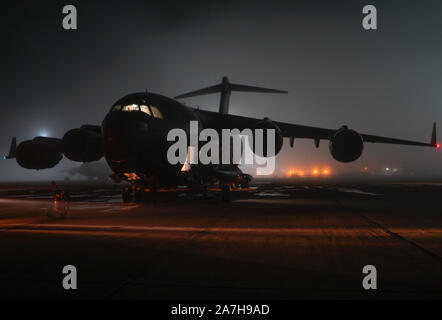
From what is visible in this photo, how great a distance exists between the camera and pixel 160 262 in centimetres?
582

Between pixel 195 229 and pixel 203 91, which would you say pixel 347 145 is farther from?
pixel 195 229

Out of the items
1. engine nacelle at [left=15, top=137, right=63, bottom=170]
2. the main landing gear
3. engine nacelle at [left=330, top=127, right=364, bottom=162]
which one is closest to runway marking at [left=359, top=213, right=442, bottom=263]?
the main landing gear

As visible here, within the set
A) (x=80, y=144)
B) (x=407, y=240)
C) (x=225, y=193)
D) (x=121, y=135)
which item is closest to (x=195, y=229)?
(x=407, y=240)

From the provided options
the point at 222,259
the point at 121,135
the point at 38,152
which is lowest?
the point at 222,259

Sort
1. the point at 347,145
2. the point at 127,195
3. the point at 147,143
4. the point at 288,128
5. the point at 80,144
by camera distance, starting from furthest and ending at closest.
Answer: the point at 288,128, the point at 347,145, the point at 80,144, the point at 127,195, the point at 147,143

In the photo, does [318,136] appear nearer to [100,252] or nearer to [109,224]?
[109,224]

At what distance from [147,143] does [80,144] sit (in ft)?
19.5

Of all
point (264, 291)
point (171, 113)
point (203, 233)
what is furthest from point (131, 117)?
point (264, 291)

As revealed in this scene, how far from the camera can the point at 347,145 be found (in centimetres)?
2080

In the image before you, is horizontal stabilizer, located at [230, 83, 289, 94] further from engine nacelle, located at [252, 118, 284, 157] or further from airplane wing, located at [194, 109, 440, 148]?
engine nacelle, located at [252, 118, 284, 157]

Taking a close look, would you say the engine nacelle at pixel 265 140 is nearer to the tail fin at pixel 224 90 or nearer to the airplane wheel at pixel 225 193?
the airplane wheel at pixel 225 193

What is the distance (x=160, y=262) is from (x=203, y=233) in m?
2.90

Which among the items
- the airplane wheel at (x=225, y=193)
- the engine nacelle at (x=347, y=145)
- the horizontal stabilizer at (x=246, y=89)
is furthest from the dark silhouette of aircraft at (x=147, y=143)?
the horizontal stabilizer at (x=246, y=89)
